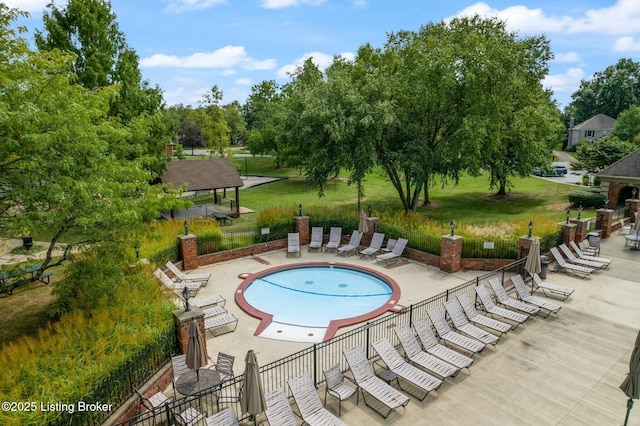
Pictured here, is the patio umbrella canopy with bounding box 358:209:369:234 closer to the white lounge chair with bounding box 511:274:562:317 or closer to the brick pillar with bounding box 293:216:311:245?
the brick pillar with bounding box 293:216:311:245

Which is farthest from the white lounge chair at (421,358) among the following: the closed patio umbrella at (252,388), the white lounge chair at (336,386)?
the closed patio umbrella at (252,388)

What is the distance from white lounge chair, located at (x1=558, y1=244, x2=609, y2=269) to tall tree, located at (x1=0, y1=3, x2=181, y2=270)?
55.5 feet

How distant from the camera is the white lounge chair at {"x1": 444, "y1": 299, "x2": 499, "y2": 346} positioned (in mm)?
10966

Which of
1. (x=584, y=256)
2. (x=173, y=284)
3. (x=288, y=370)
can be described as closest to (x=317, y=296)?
(x=173, y=284)

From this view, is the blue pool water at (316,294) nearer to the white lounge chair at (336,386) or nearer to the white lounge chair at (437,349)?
the white lounge chair at (437,349)

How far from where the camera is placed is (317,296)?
16.0m

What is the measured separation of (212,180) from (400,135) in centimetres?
1402

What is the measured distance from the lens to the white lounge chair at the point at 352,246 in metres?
20.0

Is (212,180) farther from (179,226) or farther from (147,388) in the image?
(147,388)

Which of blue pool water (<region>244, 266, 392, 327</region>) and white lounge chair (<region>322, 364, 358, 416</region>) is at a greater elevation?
white lounge chair (<region>322, 364, 358, 416</region>)

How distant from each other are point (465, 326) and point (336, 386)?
15.4 feet

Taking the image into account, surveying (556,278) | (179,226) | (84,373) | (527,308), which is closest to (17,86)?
(84,373)

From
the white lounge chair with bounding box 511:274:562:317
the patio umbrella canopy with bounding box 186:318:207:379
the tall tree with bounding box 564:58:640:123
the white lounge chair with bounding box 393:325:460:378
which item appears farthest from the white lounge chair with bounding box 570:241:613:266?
the tall tree with bounding box 564:58:640:123

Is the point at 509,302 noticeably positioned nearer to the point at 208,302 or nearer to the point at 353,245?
the point at 353,245
